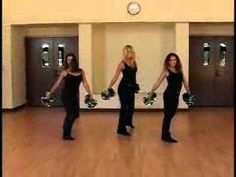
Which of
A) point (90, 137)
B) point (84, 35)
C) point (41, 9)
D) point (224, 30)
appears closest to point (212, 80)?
point (224, 30)

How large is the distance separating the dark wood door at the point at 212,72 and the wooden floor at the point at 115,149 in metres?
2.20

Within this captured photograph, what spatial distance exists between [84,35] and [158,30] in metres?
1.96

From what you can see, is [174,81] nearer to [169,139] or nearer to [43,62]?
[169,139]

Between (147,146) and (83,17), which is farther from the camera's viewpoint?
(83,17)

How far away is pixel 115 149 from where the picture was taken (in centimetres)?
627

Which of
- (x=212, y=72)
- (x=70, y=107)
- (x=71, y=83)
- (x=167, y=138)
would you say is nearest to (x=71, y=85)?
(x=71, y=83)

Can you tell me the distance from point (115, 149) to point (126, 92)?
1.35 m

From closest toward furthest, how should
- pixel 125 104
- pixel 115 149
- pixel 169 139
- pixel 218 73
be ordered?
1. pixel 115 149
2. pixel 169 139
3. pixel 125 104
4. pixel 218 73

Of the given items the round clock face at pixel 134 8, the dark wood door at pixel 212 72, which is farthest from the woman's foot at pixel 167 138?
the dark wood door at pixel 212 72

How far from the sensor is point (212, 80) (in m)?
12.4

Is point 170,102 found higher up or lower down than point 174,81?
lower down

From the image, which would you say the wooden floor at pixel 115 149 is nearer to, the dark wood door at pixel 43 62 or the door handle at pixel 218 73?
the door handle at pixel 218 73

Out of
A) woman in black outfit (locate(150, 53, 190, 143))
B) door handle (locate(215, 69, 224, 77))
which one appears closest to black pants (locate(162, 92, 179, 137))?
woman in black outfit (locate(150, 53, 190, 143))

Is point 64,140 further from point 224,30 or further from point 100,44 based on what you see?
point 224,30
